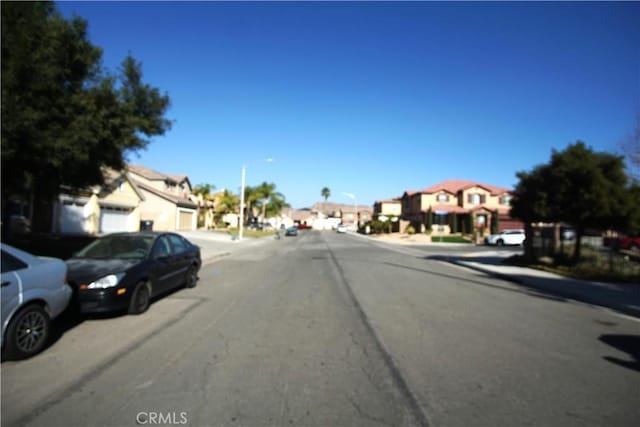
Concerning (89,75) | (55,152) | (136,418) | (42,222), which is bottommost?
(136,418)

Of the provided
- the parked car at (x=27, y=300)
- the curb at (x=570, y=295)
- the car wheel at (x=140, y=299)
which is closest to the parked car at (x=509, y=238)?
the curb at (x=570, y=295)

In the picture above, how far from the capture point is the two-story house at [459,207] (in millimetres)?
51094

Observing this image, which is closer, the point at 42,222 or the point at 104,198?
the point at 42,222

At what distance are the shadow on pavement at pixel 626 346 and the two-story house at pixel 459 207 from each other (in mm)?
43325

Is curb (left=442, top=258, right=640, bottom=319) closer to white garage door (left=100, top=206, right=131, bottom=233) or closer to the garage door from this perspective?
white garage door (left=100, top=206, right=131, bottom=233)

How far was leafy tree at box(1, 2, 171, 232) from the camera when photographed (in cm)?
831

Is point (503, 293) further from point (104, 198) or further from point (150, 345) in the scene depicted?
point (104, 198)

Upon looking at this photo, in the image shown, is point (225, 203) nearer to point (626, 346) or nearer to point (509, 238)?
point (509, 238)

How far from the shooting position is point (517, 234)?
3678cm

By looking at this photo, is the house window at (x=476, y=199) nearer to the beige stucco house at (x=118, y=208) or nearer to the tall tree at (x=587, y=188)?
the beige stucco house at (x=118, y=208)

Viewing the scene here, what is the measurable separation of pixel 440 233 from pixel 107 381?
169ft

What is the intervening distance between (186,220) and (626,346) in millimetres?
45820

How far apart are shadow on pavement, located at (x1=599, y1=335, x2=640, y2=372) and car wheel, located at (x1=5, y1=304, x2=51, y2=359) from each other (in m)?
7.42

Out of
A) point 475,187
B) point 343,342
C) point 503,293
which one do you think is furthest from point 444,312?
point 475,187
